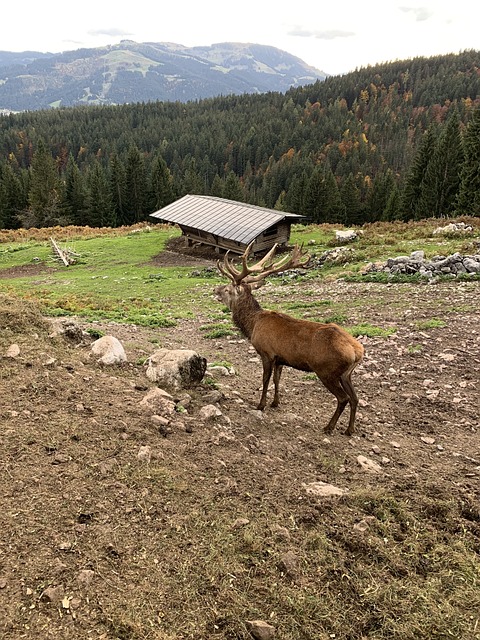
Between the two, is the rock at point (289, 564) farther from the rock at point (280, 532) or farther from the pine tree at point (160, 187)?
the pine tree at point (160, 187)

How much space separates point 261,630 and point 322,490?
2072 mm

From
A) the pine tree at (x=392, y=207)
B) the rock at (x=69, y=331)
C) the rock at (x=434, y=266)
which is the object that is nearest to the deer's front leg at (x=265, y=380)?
the rock at (x=69, y=331)

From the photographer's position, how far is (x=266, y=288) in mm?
19422

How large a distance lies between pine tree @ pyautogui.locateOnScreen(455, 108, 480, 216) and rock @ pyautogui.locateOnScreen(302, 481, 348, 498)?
48453 mm

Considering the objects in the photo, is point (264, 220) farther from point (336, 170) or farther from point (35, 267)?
point (336, 170)

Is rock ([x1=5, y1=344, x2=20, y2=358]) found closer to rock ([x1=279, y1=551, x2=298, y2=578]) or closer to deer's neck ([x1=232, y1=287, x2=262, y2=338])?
deer's neck ([x1=232, y1=287, x2=262, y2=338])

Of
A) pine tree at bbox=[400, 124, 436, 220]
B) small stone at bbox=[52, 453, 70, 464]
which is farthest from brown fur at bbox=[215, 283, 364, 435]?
pine tree at bbox=[400, 124, 436, 220]

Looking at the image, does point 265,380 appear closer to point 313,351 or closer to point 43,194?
point 313,351

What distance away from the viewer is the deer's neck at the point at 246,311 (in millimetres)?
8375

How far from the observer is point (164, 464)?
536 centimetres

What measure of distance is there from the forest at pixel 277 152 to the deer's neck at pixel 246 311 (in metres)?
45.6

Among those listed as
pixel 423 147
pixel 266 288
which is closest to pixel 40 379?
pixel 266 288

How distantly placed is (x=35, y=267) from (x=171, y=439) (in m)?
25.8

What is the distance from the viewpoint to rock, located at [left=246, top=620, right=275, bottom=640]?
3492 millimetres
